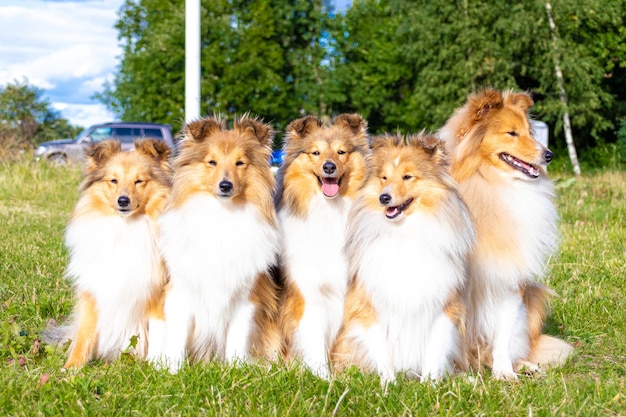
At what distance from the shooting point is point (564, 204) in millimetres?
12148

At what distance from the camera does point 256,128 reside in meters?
4.50

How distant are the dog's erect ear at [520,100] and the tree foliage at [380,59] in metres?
19.1

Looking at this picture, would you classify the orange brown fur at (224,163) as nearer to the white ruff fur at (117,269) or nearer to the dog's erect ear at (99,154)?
the white ruff fur at (117,269)

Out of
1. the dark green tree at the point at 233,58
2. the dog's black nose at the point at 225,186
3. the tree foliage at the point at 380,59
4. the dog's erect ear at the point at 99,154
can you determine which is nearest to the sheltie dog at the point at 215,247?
Result: the dog's black nose at the point at 225,186

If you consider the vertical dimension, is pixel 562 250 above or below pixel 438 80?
below

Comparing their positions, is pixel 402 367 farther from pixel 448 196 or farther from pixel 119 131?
pixel 119 131

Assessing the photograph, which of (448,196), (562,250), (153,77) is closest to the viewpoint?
(448,196)

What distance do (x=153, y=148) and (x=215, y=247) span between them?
2.93ft

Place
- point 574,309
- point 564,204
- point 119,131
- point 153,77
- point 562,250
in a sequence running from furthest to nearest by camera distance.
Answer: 1. point 153,77
2. point 119,131
3. point 564,204
4. point 562,250
5. point 574,309

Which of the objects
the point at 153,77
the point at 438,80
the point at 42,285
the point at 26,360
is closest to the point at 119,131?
the point at 153,77

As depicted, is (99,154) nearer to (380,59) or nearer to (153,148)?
(153,148)

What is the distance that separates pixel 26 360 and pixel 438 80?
22970mm

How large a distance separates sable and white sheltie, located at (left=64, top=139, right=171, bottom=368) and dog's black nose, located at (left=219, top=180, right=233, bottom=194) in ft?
1.62

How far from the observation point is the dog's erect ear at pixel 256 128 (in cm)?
450
